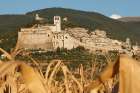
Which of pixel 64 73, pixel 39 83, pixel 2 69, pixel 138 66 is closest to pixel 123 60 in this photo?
pixel 138 66

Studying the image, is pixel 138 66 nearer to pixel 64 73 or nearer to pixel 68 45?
pixel 64 73

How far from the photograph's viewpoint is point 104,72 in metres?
1.69

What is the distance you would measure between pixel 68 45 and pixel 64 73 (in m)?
113

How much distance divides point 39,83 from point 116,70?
0.87 feet

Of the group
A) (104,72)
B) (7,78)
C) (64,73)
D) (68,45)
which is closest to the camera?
(104,72)

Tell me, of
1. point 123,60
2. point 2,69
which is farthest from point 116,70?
point 2,69

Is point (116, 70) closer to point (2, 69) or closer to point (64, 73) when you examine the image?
point (2, 69)

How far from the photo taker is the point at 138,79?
1.54 metres

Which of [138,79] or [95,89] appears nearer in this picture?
[138,79]

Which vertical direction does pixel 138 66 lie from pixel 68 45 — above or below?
above

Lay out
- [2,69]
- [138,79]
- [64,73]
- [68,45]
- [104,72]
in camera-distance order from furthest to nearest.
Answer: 1. [68,45]
2. [64,73]
3. [2,69]
4. [104,72]
5. [138,79]

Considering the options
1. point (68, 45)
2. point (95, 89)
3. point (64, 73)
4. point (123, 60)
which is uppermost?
point (123, 60)

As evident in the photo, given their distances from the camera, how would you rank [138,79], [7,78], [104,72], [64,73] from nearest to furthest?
[138,79] < [104,72] < [7,78] < [64,73]

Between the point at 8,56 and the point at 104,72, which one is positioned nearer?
the point at 104,72
